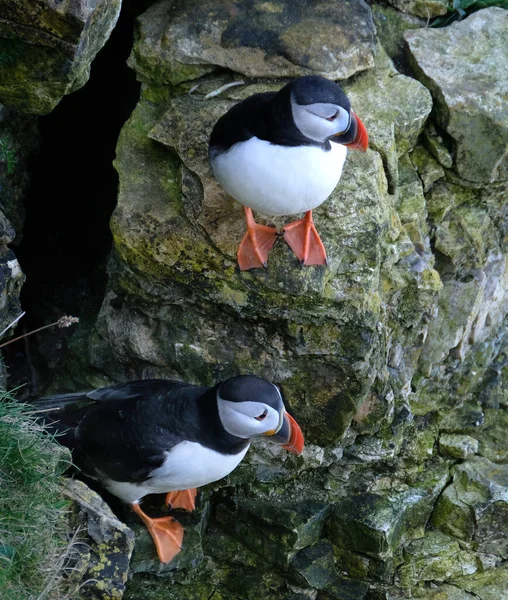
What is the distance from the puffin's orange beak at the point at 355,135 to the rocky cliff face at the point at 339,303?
2.34 ft

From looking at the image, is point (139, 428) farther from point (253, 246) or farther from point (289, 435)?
point (253, 246)

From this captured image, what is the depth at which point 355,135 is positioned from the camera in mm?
3807

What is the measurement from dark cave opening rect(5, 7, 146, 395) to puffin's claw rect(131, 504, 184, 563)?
4.93ft

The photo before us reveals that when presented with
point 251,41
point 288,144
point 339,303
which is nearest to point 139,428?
point 339,303

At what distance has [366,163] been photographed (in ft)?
→ 15.3

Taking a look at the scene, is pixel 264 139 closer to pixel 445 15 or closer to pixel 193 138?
pixel 193 138

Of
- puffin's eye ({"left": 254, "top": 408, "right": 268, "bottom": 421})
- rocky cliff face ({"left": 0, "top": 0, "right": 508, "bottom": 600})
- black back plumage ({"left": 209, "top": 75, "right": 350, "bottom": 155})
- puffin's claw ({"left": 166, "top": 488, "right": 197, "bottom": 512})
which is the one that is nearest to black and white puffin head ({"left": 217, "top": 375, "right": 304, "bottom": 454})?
puffin's eye ({"left": 254, "top": 408, "right": 268, "bottom": 421})

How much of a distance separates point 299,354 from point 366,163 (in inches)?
41.6

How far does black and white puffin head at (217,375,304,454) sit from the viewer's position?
3984 millimetres

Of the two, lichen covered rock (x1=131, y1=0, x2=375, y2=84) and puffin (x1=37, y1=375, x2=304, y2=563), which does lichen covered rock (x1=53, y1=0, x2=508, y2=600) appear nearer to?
lichen covered rock (x1=131, y1=0, x2=375, y2=84)

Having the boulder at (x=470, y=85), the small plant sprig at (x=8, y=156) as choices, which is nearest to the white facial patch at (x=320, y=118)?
the boulder at (x=470, y=85)

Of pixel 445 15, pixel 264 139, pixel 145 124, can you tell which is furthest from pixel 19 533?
pixel 445 15

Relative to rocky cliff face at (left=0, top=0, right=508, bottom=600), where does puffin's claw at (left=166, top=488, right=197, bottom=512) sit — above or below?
below

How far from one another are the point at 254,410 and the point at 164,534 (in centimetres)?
122
